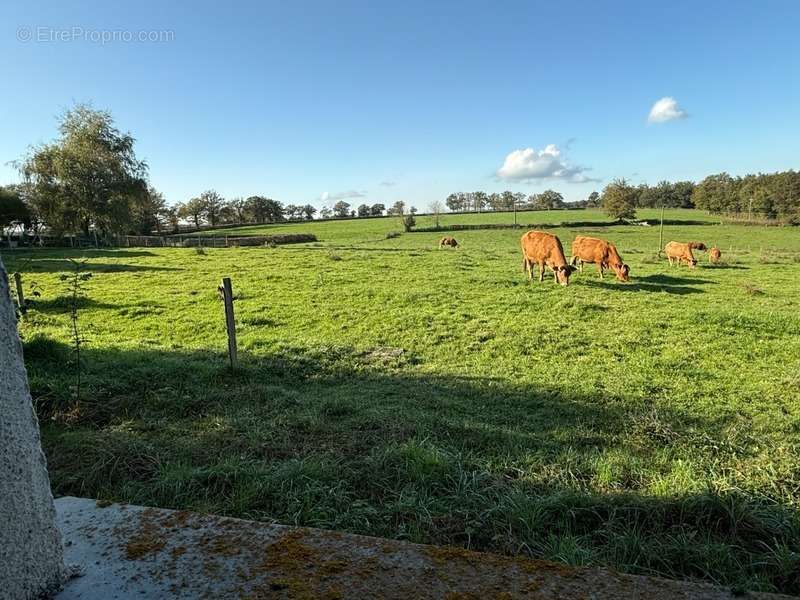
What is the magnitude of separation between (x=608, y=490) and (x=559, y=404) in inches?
119

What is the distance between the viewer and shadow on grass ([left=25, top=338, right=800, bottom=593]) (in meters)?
2.68

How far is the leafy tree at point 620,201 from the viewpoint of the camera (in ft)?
244

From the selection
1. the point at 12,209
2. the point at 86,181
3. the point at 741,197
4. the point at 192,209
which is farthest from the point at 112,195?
the point at 741,197

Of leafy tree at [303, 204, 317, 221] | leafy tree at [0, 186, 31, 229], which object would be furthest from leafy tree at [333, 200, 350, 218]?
leafy tree at [0, 186, 31, 229]

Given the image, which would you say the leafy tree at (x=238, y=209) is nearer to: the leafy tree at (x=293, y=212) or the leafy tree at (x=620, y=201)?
the leafy tree at (x=293, y=212)

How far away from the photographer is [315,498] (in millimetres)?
3160

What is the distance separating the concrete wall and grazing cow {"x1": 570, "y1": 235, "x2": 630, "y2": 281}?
67.5 feet

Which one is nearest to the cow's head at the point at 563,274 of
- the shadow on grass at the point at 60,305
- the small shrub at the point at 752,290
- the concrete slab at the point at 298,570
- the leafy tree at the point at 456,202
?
the small shrub at the point at 752,290

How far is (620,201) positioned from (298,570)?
270ft

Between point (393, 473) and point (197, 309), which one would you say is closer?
point (393, 473)

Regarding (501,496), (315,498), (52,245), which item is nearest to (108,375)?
(315,498)

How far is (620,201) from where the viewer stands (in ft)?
245

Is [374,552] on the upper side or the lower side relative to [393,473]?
upper

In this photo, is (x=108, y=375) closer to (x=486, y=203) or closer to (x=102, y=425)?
(x=102, y=425)
